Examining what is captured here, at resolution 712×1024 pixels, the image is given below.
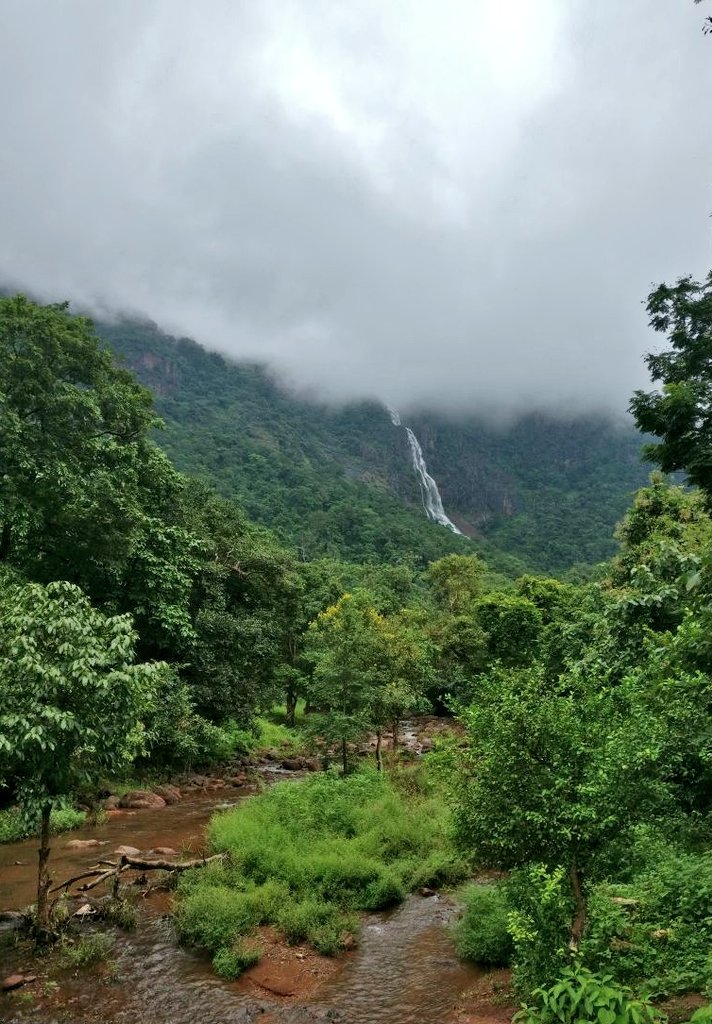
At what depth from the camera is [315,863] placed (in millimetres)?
13539

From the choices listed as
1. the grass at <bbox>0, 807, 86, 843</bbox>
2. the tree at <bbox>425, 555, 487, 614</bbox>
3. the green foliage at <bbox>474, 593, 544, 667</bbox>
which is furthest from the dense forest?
the tree at <bbox>425, 555, 487, 614</bbox>

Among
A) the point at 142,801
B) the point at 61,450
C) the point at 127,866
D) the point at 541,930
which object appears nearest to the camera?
the point at 541,930

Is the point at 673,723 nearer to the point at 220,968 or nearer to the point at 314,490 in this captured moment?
the point at 220,968

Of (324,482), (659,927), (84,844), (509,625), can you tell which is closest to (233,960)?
(659,927)

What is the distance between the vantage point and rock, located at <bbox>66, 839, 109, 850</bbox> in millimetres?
16281

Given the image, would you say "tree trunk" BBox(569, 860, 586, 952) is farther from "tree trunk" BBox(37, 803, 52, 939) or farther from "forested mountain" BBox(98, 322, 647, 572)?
"forested mountain" BBox(98, 322, 647, 572)

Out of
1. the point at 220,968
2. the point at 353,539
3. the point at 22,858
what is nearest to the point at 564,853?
the point at 220,968

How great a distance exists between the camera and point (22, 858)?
15.4 metres

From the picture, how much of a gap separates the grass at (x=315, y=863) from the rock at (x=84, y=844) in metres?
2.99

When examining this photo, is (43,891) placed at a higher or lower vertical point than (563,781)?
lower

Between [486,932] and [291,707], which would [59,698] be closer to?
[486,932]

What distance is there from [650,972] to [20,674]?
920 cm

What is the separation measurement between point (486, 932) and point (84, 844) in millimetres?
11249

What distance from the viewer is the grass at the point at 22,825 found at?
16578mm
